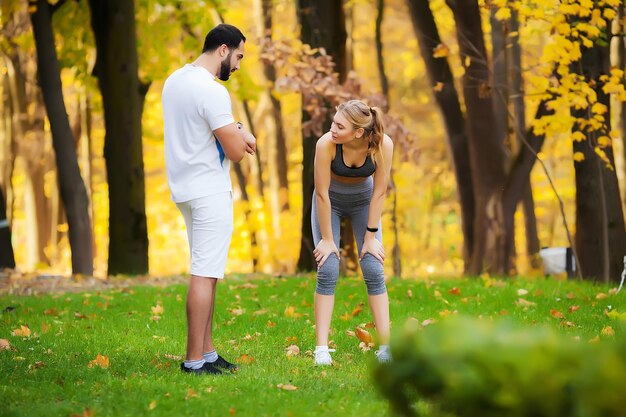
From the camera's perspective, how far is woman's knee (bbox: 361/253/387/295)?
619 centimetres

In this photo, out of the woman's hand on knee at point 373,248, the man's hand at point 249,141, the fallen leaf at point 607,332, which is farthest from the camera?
the fallen leaf at point 607,332

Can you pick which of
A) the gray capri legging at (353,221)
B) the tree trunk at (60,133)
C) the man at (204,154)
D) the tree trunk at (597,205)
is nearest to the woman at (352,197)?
the gray capri legging at (353,221)

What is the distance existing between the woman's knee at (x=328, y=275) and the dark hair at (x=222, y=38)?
1.56 m

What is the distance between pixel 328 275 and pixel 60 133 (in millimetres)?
8955

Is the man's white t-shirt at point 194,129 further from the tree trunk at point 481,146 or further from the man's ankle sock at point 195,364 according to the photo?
the tree trunk at point 481,146

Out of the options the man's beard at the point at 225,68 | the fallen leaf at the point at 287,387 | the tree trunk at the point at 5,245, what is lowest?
the fallen leaf at the point at 287,387

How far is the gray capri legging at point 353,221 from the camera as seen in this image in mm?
6148

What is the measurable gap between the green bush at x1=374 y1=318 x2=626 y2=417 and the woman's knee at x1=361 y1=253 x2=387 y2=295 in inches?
125

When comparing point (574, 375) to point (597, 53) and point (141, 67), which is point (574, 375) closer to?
point (597, 53)

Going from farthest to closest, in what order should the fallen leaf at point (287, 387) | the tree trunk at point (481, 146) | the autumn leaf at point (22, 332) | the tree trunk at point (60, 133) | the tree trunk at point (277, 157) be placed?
the tree trunk at point (277, 157)
the tree trunk at point (60, 133)
the tree trunk at point (481, 146)
the autumn leaf at point (22, 332)
the fallen leaf at point (287, 387)

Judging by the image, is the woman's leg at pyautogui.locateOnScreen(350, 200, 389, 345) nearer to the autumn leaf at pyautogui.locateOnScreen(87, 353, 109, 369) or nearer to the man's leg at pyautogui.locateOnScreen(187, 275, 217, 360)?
the man's leg at pyautogui.locateOnScreen(187, 275, 217, 360)

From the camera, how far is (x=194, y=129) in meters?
5.47

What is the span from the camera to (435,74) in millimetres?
14234

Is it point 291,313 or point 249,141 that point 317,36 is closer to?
point 291,313
